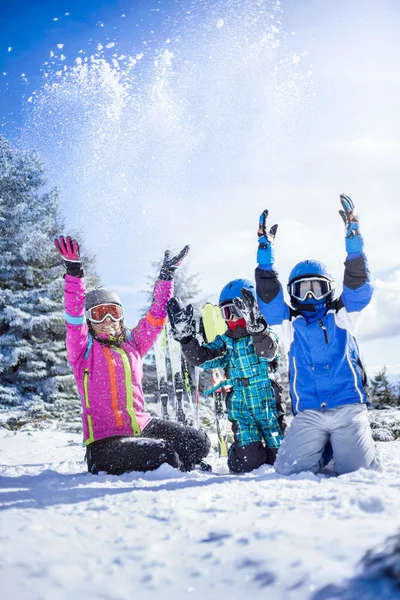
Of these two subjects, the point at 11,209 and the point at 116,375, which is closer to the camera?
the point at 116,375

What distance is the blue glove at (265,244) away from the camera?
403 centimetres

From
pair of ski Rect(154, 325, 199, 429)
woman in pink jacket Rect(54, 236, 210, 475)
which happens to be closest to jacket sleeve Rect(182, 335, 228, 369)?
woman in pink jacket Rect(54, 236, 210, 475)

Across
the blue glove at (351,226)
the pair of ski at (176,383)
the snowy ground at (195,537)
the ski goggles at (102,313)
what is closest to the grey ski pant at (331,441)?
the snowy ground at (195,537)

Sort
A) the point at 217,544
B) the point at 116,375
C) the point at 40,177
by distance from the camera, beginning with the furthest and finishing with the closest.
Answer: the point at 40,177, the point at 116,375, the point at 217,544

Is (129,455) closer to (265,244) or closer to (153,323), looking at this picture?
(153,323)

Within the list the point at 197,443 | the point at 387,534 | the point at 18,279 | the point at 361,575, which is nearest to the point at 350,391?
the point at 197,443

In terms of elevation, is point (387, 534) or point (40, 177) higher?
point (40, 177)

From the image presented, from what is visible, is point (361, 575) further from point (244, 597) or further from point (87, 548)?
point (87, 548)

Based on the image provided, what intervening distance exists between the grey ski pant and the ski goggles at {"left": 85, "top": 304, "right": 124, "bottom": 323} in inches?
82.2

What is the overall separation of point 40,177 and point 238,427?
13.4 meters

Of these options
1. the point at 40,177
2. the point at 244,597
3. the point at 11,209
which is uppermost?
the point at 40,177

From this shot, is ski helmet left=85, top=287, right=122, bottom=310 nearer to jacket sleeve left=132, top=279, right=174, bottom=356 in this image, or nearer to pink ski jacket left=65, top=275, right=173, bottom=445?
pink ski jacket left=65, top=275, right=173, bottom=445

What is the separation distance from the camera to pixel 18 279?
1394 cm

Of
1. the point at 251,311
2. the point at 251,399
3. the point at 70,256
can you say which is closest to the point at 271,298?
the point at 251,311
